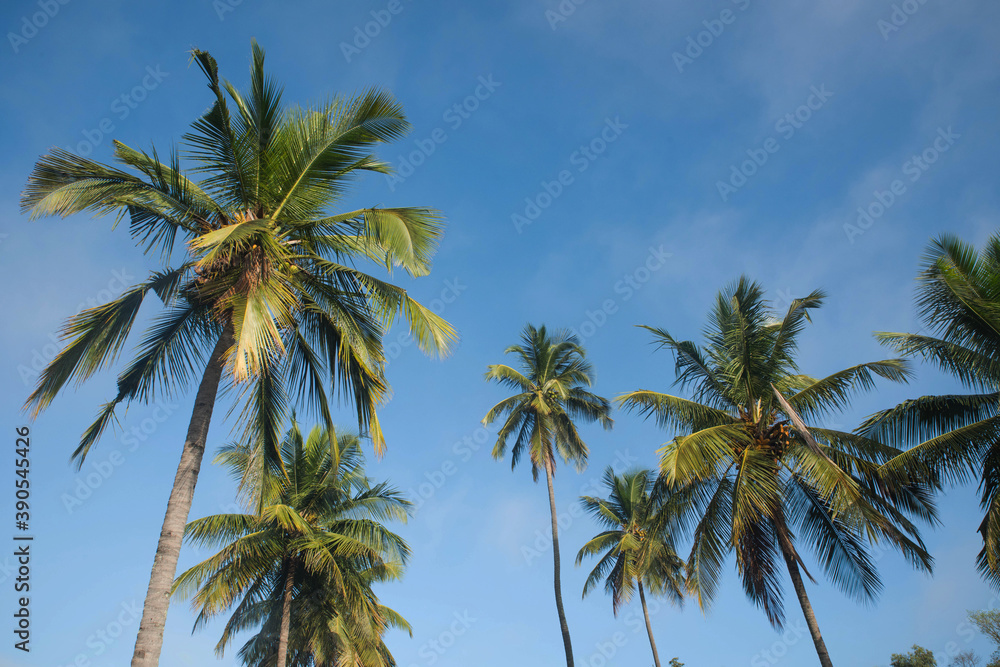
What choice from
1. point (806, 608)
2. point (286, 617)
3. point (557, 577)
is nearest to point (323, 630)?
point (286, 617)

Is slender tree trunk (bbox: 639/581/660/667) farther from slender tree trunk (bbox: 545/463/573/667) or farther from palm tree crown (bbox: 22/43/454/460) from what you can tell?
palm tree crown (bbox: 22/43/454/460)

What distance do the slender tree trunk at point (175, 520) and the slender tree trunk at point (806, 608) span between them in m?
12.0

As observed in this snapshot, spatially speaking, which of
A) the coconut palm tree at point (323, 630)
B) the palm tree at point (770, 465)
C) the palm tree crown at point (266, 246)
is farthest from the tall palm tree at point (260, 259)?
the coconut palm tree at point (323, 630)

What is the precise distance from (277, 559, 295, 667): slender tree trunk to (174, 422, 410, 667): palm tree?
0.03 meters

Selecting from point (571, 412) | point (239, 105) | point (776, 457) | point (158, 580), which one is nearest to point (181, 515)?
point (158, 580)

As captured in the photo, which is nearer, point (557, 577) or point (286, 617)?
point (286, 617)

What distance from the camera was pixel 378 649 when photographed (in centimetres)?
2062

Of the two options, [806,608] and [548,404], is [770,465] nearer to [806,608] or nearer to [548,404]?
[806,608]

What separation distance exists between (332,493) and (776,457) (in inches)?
548

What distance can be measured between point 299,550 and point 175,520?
1289cm

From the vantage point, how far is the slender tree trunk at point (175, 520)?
6.56 m

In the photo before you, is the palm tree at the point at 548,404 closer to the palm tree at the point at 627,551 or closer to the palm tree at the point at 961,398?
the palm tree at the point at 627,551

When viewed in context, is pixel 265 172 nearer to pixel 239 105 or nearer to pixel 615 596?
pixel 239 105

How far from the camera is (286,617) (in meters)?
18.5
